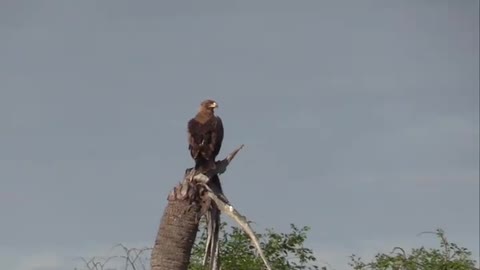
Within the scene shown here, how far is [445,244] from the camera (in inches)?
773

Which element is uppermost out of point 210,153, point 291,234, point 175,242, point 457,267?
point 291,234

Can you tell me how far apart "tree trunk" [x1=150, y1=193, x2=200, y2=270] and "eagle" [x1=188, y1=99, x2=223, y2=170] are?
476 mm

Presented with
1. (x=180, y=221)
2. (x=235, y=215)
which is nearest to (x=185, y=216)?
(x=180, y=221)

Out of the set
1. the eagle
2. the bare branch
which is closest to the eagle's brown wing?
the eagle

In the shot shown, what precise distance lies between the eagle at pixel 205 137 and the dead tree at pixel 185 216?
0.19 m

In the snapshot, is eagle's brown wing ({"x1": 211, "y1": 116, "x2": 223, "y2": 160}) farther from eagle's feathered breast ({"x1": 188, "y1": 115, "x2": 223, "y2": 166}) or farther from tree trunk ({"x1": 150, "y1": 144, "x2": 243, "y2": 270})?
tree trunk ({"x1": 150, "y1": 144, "x2": 243, "y2": 270})

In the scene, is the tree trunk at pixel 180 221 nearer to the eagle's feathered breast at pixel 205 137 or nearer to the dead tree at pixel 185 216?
the dead tree at pixel 185 216

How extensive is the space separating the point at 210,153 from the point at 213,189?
40cm

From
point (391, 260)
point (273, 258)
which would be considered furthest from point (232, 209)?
point (273, 258)

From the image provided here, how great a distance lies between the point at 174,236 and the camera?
1102cm

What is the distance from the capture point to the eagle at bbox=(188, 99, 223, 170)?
1126cm

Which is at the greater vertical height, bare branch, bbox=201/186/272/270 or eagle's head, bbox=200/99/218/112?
eagle's head, bbox=200/99/218/112

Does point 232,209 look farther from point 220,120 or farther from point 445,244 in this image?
point 445,244

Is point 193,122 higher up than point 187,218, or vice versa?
point 193,122
